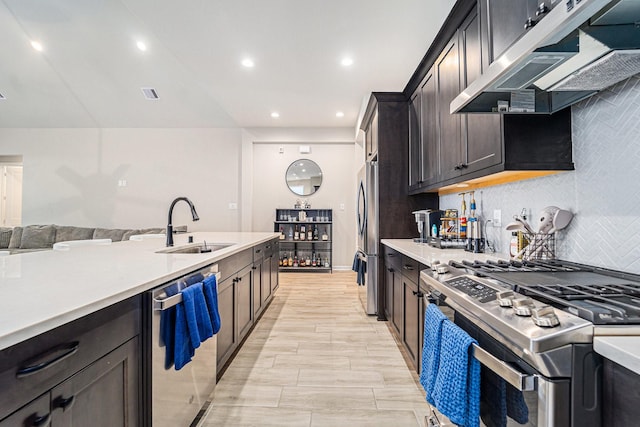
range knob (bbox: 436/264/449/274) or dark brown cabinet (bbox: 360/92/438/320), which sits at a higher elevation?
dark brown cabinet (bbox: 360/92/438/320)

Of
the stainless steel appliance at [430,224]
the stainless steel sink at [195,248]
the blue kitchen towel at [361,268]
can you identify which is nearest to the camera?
the stainless steel sink at [195,248]

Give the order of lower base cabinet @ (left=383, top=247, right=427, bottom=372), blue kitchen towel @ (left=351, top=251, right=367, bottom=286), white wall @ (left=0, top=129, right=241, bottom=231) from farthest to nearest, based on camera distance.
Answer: white wall @ (left=0, top=129, right=241, bottom=231)
blue kitchen towel @ (left=351, top=251, right=367, bottom=286)
lower base cabinet @ (left=383, top=247, right=427, bottom=372)

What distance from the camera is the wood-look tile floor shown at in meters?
1.63

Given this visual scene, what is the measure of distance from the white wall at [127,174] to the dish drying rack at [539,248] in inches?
205

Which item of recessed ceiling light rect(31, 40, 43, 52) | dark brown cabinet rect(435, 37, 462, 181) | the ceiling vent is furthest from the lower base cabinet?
recessed ceiling light rect(31, 40, 43, 52)

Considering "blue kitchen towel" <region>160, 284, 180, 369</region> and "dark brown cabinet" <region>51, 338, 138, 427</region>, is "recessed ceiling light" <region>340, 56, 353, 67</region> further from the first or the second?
"dark brown cabinet" <region>51, 338, 138, 427</region>

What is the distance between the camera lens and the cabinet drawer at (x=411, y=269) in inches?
75.6

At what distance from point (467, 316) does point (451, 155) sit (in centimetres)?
148

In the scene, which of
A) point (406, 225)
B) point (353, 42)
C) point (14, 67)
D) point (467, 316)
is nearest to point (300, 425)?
point (467, 316)

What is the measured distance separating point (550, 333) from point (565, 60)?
3.07 feet

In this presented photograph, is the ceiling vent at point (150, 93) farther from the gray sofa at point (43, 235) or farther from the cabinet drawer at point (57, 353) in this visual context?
the cabinet drawer at point (57, 353)

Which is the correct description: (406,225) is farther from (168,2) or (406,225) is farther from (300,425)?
(168,2)

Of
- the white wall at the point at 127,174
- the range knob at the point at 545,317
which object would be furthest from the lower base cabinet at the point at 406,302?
the white wall at the point at 127,174

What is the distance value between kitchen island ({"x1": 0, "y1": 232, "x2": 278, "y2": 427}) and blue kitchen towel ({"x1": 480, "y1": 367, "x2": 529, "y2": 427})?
1144mm
